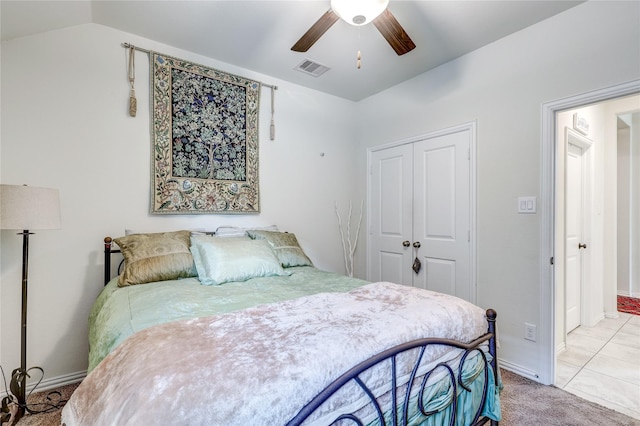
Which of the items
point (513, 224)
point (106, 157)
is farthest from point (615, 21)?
point (106, 157)

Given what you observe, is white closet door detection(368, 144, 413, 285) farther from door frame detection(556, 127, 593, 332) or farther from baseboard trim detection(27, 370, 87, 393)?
baseboard trim detection(27, 370, 87, 393)

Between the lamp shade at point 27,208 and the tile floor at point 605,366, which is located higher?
the lamp shade at point 27,208

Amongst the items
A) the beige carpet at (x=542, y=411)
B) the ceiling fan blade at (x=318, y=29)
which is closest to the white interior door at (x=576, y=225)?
the beige carpet at (x=542, y=411)

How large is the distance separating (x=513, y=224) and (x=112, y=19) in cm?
348

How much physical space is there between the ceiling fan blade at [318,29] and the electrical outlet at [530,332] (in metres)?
2.58

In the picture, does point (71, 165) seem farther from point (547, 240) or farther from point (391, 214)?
point (547, 240)

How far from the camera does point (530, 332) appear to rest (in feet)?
7.63

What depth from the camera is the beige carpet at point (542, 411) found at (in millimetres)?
1791

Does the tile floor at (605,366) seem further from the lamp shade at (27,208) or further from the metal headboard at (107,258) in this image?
the lamp shade at (27,208)

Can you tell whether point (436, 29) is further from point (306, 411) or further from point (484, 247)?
point (306, 411)

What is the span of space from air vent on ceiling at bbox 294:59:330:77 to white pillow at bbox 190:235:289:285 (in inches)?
71.4

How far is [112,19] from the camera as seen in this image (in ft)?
7.41

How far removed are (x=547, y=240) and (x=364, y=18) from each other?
202 centimetres


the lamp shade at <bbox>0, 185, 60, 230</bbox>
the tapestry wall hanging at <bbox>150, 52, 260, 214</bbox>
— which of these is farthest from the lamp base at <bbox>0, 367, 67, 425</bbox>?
the tapestry wall hanging at <bbox>150, 52, 260, 214</bbox>
